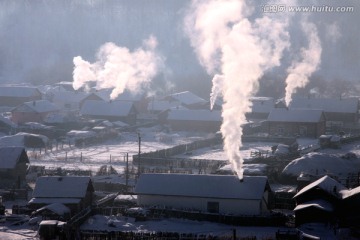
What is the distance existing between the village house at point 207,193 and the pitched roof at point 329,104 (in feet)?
120

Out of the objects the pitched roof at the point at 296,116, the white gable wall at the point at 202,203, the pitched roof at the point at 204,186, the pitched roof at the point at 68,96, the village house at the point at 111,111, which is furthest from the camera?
the pitched roof at the point at 68,96

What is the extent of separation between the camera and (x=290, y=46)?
353 feet

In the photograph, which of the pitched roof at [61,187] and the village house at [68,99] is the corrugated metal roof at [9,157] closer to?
the pitched roof at [61,187]

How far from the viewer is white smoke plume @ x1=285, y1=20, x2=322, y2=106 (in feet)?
211

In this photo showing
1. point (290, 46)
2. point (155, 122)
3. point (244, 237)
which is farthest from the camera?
point (290, 46)

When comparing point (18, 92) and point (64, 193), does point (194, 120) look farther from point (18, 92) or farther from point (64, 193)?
point (64, 193)

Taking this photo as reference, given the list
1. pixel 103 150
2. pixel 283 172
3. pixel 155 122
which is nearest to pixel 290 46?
pixel 155 122

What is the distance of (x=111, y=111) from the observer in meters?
63.2

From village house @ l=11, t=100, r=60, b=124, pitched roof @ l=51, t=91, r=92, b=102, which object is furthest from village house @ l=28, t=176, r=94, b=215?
pitched roof @ l=51, t=91, r=92, b=102

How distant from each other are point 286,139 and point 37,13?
9994 cm

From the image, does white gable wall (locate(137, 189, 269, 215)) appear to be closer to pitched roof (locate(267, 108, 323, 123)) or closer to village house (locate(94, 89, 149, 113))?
pitched roof (locate(267, 108, 323, 123))

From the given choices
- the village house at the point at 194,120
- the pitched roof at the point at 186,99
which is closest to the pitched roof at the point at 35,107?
the village house at the point at 194,120

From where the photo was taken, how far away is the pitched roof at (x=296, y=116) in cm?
5469

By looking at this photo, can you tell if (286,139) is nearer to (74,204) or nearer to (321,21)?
(74,204)
